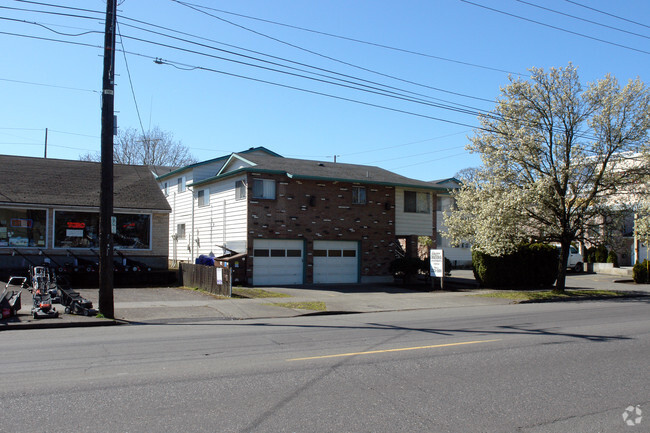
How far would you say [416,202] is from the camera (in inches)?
1210

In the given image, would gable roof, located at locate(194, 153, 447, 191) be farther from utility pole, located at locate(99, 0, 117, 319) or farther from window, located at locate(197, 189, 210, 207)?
utility pole, located at locate(99, 0, 117, 319)

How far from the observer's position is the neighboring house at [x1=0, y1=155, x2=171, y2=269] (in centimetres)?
2417

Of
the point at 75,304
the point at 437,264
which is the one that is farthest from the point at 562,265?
the point at 75,304

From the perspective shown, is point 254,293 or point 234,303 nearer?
point 234,303

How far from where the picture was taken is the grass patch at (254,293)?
20.9 meters

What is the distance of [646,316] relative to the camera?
1537cm

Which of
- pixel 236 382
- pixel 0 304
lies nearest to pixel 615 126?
pixel 236 382

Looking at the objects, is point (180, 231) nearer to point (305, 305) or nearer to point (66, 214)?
point (66, 214)

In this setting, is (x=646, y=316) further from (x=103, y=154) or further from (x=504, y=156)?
(x=103, y=154)

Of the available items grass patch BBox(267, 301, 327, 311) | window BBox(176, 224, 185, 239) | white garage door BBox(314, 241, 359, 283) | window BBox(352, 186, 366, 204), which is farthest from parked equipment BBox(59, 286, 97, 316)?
window BBox(176, 224, 185, 239)

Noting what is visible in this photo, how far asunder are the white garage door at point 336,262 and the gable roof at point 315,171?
132 inches

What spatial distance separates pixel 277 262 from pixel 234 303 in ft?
26.1

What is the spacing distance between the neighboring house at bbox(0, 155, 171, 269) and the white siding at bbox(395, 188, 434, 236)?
40.0ft

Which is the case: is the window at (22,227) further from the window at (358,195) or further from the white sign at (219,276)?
the window at (358,195)
